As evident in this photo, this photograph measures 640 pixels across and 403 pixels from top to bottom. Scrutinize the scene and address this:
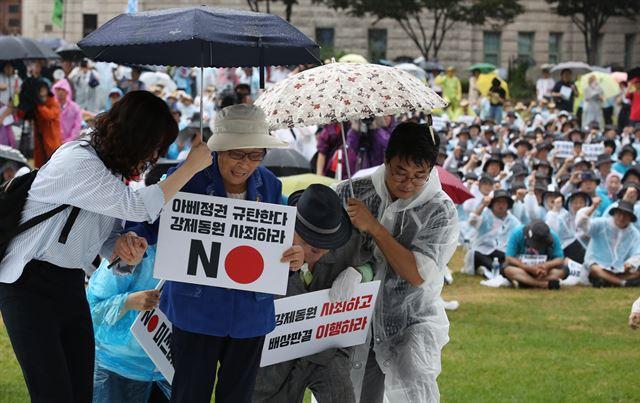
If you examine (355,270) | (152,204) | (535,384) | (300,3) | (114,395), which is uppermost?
(300,3)

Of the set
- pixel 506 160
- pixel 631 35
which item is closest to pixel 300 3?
pixel 631 35

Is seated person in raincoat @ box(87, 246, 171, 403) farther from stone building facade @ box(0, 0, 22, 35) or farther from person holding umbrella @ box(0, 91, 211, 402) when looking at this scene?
stone building facade @ box(0, 0, 22, 35)

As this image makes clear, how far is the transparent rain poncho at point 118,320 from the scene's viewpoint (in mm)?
5684

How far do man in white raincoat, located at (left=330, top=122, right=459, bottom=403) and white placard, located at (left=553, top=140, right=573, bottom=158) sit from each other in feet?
51.4

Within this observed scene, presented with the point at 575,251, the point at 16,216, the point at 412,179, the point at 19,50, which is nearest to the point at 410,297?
the point at 412,179

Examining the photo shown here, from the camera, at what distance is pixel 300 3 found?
5503 cm

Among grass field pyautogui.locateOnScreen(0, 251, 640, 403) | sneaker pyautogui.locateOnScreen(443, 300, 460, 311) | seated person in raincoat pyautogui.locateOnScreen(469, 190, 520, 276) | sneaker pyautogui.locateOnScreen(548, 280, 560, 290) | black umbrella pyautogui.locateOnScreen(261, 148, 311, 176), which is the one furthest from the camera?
seated person in raincoat pyautogui.locateOnScreen(469, 190, 520, 276)

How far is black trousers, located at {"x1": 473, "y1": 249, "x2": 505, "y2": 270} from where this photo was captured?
1552 centimetres

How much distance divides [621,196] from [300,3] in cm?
3968

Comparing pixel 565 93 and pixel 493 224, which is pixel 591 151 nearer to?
pixel 493 224

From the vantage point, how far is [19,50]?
23.5 m

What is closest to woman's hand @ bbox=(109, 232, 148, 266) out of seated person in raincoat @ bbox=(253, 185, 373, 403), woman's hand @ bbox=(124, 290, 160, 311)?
woman's hand @ bbox=(124, 290, 160, 311)

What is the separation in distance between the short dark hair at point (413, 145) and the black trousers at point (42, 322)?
1.71m

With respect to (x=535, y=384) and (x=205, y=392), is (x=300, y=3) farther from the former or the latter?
(x=205, y=392)
